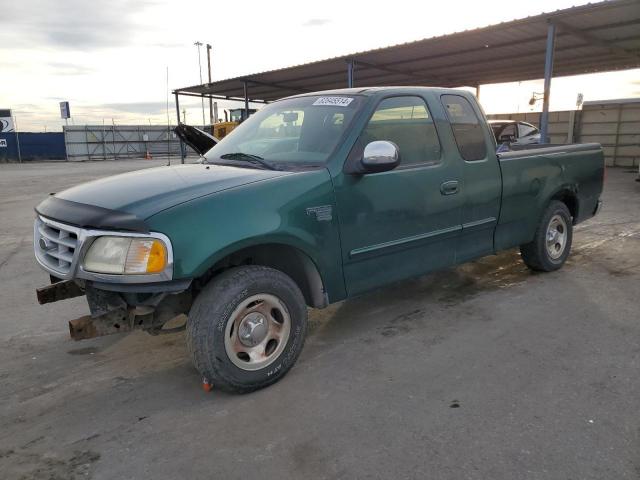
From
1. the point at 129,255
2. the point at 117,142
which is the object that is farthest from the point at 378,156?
the point at 117,142

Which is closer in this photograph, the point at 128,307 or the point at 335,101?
the point at 128,307

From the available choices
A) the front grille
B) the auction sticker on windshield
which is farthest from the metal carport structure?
the front grille

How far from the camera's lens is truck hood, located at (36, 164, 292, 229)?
109 inches

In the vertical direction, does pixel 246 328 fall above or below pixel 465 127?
below

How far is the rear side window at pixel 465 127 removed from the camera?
422cm

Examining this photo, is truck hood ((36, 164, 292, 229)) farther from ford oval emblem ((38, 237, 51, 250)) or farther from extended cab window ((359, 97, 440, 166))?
extended cab window ((359, 97, 440, 166))

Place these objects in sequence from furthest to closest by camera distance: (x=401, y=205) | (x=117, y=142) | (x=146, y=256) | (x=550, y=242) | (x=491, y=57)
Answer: (x=117, y=142) < (x=491, y=57) < (x=550, y=242) < (x=401, y=205) < (x=146, y=256)

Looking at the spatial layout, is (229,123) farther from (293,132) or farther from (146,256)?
(146,256)

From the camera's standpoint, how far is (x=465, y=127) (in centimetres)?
432

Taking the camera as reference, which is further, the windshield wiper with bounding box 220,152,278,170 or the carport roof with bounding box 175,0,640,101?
the carport roof with bounding box 175,0,640,101

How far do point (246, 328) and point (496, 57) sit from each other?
14505 millimetres

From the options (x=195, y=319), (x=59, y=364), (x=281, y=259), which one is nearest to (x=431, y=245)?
(x=281, y=259)

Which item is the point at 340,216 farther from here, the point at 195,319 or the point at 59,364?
the point at 59,364

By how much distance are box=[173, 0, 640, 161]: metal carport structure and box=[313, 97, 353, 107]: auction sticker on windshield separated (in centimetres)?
831
